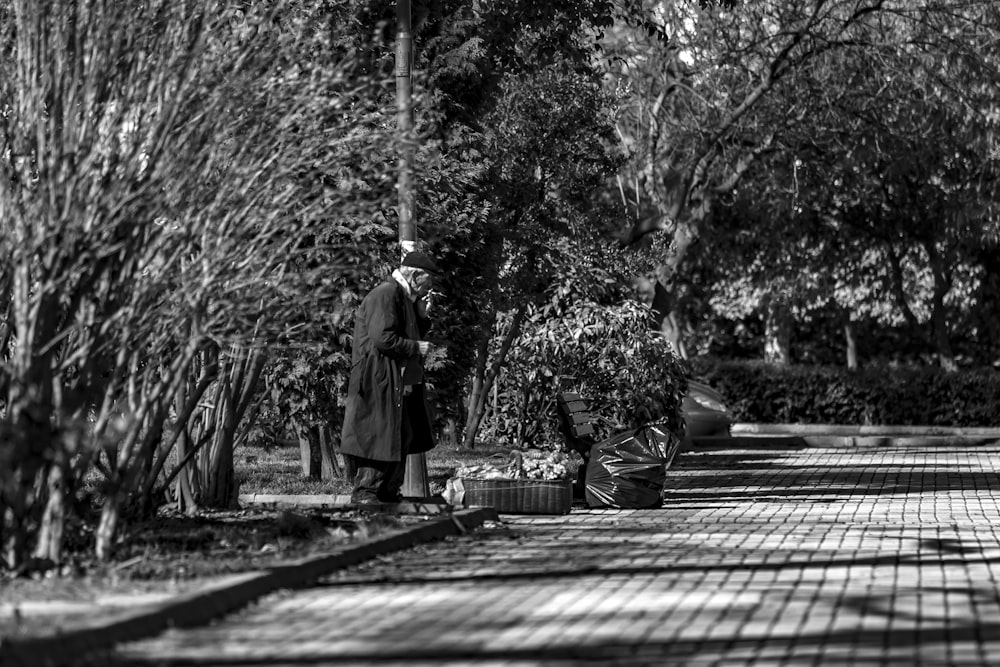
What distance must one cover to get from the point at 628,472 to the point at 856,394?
22.8m

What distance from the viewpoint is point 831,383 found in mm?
36188

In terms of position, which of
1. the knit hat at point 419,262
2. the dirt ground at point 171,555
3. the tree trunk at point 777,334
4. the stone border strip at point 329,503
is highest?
the tree trunk at point 777,334

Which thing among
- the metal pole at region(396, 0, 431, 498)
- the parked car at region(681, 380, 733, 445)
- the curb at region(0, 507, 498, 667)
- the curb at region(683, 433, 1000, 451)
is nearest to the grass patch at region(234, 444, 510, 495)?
the metal pole at region(396, 0, 431, 498)

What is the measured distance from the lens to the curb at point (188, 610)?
231 inches

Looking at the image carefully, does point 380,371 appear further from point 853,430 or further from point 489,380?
point 853,430

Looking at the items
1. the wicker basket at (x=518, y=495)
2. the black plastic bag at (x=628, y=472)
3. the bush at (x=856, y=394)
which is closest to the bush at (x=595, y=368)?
the black plastic bag at (x=628, y=472)

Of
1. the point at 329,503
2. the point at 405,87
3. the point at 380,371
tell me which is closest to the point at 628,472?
the point at 329,503

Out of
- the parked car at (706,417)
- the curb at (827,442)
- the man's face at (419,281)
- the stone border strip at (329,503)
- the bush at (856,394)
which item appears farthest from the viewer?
the bush at (856,394)

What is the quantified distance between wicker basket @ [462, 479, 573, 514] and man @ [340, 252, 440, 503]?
652 millimetres

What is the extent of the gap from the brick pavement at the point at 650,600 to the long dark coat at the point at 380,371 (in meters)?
1.13

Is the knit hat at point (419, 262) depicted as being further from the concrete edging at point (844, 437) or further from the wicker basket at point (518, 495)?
the concrete edging at point (844, 437)

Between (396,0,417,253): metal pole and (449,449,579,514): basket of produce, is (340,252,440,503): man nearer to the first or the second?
(396,0,417,253): metal pole

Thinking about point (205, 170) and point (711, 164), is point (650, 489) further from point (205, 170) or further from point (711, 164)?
point (711, 164)

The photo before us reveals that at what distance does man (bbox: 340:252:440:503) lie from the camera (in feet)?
40.3
